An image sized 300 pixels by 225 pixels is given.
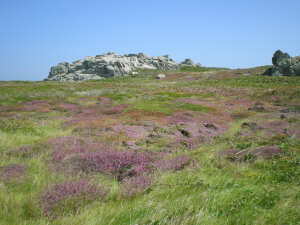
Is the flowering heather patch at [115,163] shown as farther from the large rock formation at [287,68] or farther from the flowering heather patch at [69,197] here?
the large rock formation at [287,68]

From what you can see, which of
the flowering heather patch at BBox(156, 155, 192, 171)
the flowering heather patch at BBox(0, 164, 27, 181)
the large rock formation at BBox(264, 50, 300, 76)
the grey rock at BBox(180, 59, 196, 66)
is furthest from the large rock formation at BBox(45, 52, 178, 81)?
the flowering heather patch at BBox(0, 164, 27, 181)

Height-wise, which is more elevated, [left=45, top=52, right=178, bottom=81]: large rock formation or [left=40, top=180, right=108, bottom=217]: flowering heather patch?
[left=45, top=52, right=178, bottom=81]: large rock formation

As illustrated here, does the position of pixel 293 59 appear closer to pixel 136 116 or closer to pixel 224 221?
pixel 136 116

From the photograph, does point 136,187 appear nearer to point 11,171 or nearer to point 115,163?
point 115,163

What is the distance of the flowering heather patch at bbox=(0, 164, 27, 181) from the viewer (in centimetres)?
566

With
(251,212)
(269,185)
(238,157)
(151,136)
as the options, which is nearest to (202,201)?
(251,212)

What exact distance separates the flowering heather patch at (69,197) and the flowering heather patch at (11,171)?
159 cm

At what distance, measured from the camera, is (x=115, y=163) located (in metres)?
7.17

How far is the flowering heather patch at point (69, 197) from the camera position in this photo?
4.20 meters

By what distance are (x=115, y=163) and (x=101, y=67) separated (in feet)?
354

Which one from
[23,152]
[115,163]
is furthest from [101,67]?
[115,163]

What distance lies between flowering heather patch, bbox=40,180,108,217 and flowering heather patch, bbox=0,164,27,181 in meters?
1.59

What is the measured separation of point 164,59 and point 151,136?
14008 centimetres

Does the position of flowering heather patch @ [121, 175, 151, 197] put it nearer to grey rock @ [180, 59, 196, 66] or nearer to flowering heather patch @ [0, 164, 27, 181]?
flowering heather patch @ [0, 164, 27, 181]
